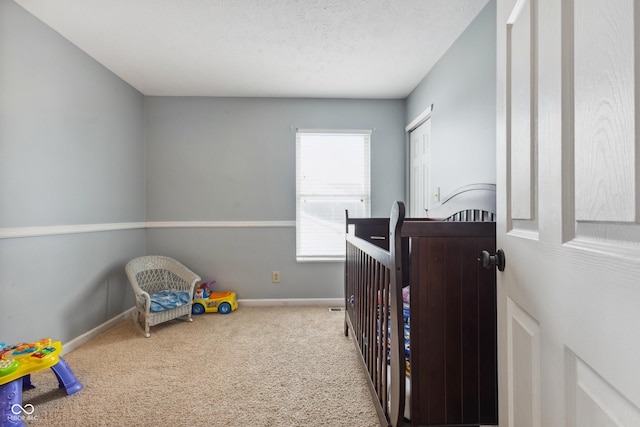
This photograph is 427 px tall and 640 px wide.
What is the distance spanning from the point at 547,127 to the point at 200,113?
3317 mm

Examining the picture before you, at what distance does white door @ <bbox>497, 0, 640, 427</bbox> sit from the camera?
40 cm

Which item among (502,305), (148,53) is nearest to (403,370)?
(502,305)

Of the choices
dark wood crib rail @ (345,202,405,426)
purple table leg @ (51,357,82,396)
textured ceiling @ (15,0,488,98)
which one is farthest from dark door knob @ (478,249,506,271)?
purple table leg @ (51,357,82,396)

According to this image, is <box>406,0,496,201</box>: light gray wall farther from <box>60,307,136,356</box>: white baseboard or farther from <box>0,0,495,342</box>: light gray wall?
<box>60,307,136,356</box>: white baseboard

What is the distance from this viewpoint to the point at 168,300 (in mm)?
2643

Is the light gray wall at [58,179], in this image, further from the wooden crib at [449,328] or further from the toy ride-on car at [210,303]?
the wooden crib at [449,328]

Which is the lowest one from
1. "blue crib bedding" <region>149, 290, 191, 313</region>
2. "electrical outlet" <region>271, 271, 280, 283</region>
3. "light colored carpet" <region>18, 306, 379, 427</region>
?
"light colored carpet" <region>18, 306, 379, 427</region>

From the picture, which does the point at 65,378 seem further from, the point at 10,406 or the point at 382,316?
the point at 382,316

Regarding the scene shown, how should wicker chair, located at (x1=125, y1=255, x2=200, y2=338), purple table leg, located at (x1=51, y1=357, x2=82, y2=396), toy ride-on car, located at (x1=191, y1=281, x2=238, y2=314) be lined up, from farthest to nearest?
toy ride-on car, located at (x1=191, y1=281, x2=238, y2=314) < wicker chair, located at (x1=125, y1=255, x2=200, y2=338) < purple table leg, located at (x1=51, y1=357, x2=82, y2=396)

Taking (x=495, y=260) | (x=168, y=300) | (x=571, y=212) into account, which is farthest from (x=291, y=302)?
(x=571, y=212)

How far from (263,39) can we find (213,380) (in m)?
2.28

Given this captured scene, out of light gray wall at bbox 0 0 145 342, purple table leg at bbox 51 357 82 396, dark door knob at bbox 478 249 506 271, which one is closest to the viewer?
dark door knob at bbox 478 249 506 271

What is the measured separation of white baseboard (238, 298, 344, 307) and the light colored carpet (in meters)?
0.57

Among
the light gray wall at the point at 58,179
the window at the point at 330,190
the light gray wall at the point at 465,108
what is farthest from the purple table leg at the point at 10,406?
the light gray wall at the point at 465,108
